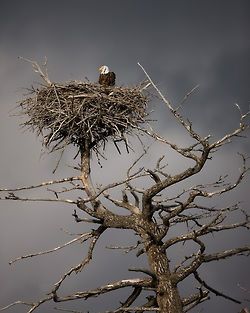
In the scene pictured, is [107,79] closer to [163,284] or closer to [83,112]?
[83,112]

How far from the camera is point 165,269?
6.27m

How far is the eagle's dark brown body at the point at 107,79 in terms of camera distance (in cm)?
927

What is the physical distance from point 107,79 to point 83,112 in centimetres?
189

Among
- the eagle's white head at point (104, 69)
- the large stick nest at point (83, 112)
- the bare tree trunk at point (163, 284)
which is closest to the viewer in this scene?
the bare tree trunk at point (163, 284)

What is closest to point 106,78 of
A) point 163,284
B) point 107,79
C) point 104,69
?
point 107,79

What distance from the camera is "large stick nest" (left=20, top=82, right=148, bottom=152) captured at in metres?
7.66

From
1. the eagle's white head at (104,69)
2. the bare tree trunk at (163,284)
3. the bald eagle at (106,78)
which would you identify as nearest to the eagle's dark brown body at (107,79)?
the bald eagle at (106,78)

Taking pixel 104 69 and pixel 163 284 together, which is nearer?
pixel 163 284

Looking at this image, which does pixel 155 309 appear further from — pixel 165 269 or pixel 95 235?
pixel 95 235

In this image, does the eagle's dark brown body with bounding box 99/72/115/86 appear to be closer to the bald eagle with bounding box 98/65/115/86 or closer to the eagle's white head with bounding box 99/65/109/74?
the bald eagle with bounding box 98/65/115/86

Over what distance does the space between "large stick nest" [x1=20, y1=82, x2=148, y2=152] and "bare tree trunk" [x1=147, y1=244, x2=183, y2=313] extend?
93.8 inches

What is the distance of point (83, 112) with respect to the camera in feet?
25.3

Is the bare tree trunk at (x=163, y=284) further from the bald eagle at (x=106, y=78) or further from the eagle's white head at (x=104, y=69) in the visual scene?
the eagle's white head at (x=104, y=69)

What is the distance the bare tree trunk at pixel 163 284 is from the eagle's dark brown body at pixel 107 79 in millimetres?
4165
